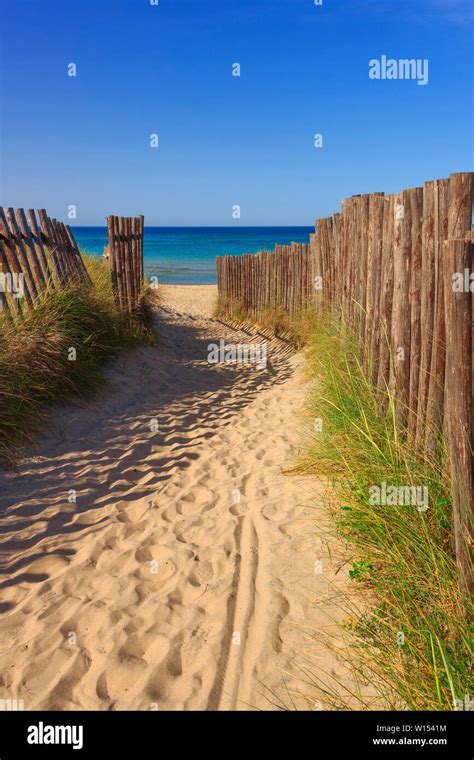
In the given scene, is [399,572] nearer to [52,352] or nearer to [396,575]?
[396,575]

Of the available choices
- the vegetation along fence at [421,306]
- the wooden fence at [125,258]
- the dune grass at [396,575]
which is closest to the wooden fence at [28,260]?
the wooden fence at [125,258]

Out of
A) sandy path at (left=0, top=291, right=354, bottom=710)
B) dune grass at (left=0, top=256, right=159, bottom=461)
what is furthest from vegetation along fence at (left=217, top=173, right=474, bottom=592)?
dune grass at (left=0, top=256, right=159, bottom=461)

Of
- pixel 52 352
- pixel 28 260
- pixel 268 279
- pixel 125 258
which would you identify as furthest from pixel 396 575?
pixel 268 279

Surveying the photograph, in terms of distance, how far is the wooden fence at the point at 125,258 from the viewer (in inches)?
372

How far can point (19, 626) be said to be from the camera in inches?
122

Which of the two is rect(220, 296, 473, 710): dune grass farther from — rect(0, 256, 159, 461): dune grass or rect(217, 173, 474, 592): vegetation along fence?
rect(0, 256, 159, 461): dune grass

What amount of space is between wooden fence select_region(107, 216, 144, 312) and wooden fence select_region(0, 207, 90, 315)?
1.51 m

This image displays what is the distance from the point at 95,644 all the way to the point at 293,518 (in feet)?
5.13

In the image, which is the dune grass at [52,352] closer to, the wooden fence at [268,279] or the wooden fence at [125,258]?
the wooden fence at [125,258]

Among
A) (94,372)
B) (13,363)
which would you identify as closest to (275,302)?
(94,372)

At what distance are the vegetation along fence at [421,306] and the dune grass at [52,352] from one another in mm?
3053
